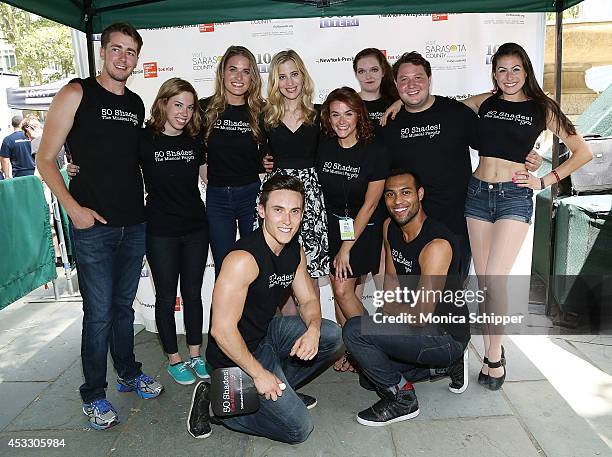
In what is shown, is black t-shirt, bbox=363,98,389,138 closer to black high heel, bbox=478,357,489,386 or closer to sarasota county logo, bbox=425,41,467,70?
sarasota county logo, bbox=425,41,467,70

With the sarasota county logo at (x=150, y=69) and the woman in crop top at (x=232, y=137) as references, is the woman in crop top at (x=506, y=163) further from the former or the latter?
the sarasota county logo at (x=150, y=69)

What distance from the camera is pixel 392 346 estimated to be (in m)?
2.62

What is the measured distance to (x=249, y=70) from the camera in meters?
2.92

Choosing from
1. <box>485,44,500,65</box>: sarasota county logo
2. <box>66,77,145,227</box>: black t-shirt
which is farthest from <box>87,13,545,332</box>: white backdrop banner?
<box>66,77,145,227</box>: black t-shirt

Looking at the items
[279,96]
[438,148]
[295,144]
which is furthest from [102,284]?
[438,148]

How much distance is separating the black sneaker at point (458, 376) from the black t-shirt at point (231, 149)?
63.0 inches

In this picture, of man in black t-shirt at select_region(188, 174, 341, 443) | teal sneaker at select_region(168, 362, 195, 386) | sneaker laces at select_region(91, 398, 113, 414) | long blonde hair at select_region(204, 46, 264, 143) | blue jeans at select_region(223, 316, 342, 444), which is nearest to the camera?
man in black t-shirt at select_region(188, 174, 341, 443)

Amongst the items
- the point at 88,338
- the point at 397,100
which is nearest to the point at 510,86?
the point at 397,100

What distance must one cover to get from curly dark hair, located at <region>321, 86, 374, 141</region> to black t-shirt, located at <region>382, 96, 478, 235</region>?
0.19 metres

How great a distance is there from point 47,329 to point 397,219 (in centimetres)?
312

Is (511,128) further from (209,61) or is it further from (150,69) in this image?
(150,69)

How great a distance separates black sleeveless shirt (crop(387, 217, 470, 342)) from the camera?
105 inches

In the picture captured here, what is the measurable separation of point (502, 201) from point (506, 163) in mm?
215

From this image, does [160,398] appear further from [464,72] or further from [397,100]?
[464,72]
